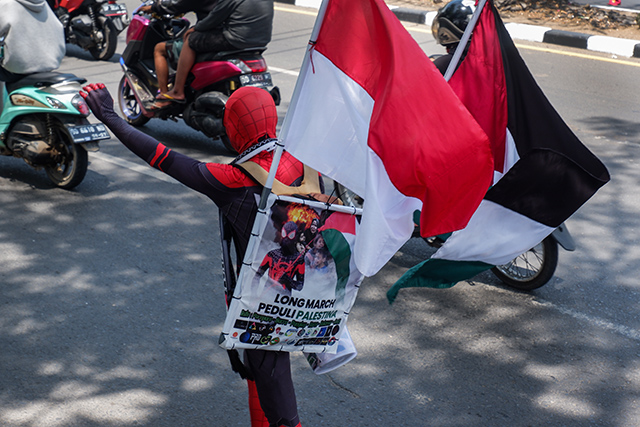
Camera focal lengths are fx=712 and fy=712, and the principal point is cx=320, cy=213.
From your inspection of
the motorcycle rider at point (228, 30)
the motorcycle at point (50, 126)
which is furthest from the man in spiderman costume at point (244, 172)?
the motorcycle rider at point (228, 30)

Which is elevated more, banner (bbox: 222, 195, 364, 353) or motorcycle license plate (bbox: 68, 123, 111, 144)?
banner (bbox: 222, 195, 364, 353)

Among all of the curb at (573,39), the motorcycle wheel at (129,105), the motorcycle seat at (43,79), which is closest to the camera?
the motorcycle seat at (43,79)

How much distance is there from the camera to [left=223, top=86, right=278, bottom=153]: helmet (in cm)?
277

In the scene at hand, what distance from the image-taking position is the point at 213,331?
427cm

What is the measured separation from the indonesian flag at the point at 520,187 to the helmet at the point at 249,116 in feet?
2.81

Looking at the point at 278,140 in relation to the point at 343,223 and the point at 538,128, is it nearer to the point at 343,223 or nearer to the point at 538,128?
the point at 343,223

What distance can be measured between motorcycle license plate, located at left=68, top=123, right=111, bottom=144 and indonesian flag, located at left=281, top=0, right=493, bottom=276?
11.9 ft

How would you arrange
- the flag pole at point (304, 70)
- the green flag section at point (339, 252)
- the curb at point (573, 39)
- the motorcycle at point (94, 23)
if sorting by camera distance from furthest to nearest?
the curb at point (573, 39), the motorcycle at point (94, 23), the green flag section at point (339, 252), the flag pole at point (304, 70)

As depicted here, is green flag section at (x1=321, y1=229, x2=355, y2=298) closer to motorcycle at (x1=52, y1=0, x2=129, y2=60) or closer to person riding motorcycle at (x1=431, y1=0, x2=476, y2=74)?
person riding motorcycle at (x1=431, y1=0, x2=476, y2=74)

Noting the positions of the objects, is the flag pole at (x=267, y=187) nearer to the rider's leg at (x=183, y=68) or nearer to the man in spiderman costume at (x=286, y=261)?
the man in spiderman costume at (x=286, y=261)

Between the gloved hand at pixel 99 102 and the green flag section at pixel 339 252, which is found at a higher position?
the gloved hand at pixel 99 102

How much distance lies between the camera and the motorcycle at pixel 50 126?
5.90m

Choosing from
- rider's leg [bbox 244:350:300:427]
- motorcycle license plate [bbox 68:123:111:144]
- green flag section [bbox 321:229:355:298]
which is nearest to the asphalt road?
motorcycle license plate [bbox 68:123:111:144]

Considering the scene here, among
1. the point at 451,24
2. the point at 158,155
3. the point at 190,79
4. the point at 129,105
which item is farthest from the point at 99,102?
the point at 129,105
